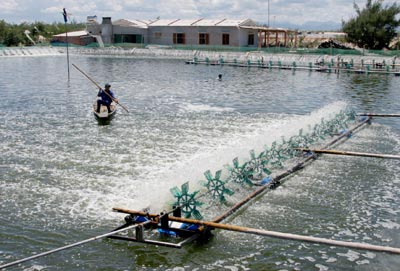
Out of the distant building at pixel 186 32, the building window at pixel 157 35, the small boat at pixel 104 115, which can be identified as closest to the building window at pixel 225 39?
the distant building at pixel 186 32

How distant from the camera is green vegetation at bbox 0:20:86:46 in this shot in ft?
283

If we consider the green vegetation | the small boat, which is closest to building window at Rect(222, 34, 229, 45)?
the green vegetation

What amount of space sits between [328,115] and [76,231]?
751 inches

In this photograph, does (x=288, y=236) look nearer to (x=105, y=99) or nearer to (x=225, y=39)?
(x=105, y=99)

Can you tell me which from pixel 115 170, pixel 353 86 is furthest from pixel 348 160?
pixel 353 86

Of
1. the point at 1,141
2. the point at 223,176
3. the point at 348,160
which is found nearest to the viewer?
the point at 223,176

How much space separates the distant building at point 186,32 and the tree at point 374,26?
11953 mm

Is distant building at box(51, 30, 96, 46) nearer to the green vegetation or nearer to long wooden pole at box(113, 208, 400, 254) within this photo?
the green vegetation

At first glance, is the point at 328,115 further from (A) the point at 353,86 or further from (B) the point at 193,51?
(B) the point at 193,51

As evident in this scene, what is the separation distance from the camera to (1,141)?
797 inches

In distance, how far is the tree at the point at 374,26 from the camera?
6831 cm

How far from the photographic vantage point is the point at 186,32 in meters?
81.8

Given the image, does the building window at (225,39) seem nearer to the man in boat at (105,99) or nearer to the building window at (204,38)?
the building window at (204,38)

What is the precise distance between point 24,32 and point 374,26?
60.4 m
